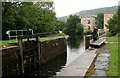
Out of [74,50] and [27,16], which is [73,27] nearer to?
[27,16]

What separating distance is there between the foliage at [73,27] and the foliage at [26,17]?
122 ft

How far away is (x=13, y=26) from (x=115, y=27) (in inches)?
1084

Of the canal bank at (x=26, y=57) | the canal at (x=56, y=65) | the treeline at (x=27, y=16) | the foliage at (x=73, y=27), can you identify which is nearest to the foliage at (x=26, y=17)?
the treeline at (x=27, y=16)

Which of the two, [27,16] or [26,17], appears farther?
[27,16]

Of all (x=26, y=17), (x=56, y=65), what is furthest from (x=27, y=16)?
(x=56, y=65)

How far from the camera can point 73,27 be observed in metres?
91.9

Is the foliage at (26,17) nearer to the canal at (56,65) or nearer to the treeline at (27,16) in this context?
the treeline at (27,16)

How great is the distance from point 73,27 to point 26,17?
5532cm

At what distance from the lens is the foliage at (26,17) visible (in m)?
31.2

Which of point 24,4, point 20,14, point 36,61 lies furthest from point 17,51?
point 24,4

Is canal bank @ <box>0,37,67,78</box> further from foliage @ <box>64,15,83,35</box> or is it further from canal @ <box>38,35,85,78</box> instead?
foliage @ <box>64,15,83,35</box>

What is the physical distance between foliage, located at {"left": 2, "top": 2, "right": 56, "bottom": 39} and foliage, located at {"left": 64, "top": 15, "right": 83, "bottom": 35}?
3732cm

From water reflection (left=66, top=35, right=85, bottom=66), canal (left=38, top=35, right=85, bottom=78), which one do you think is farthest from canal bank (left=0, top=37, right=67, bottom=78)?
water reflection (left=66, top=35, right=85, bottom=66)

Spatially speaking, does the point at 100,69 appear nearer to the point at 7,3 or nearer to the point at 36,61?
the point at 36,61
